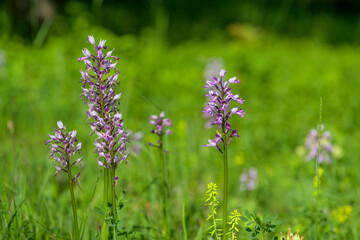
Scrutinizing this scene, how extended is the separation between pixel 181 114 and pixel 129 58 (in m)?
2.66

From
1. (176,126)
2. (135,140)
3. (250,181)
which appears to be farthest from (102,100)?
(176,126)

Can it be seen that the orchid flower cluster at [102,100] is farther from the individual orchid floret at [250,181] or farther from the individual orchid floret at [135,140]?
the individual orchid floret at [250,181]

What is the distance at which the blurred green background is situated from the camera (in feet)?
7.50

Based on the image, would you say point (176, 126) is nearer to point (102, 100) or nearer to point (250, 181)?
point (250, 181)

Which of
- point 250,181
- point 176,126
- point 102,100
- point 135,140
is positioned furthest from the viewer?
point 176,126

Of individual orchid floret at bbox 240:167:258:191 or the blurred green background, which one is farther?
individual orchid floret at bbox 240:167:258:191

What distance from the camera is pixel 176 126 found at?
15.3ft

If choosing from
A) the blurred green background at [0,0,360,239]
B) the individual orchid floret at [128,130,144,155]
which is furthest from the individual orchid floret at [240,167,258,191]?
the individual orchid floret at [128,130,144,155]

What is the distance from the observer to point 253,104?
19.5 feet

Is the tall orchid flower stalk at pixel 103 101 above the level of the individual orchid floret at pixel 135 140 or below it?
below

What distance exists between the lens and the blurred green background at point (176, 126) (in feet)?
7.50

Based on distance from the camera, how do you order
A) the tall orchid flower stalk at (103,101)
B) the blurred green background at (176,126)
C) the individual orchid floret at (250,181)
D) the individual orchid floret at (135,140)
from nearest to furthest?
the tall orchid flower stalk at (103,101) < the blurred green background at (176,126) < the individual orchid floret at (135,140) < the individual orchid floret at (250,181)

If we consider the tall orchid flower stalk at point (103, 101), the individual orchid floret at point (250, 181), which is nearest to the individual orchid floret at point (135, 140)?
the individual orchid floret at point (250, 181)

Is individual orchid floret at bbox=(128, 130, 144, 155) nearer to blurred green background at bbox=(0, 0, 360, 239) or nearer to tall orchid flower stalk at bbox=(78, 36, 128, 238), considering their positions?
blurred green background at bbox=(0, 0, 360, 239)
